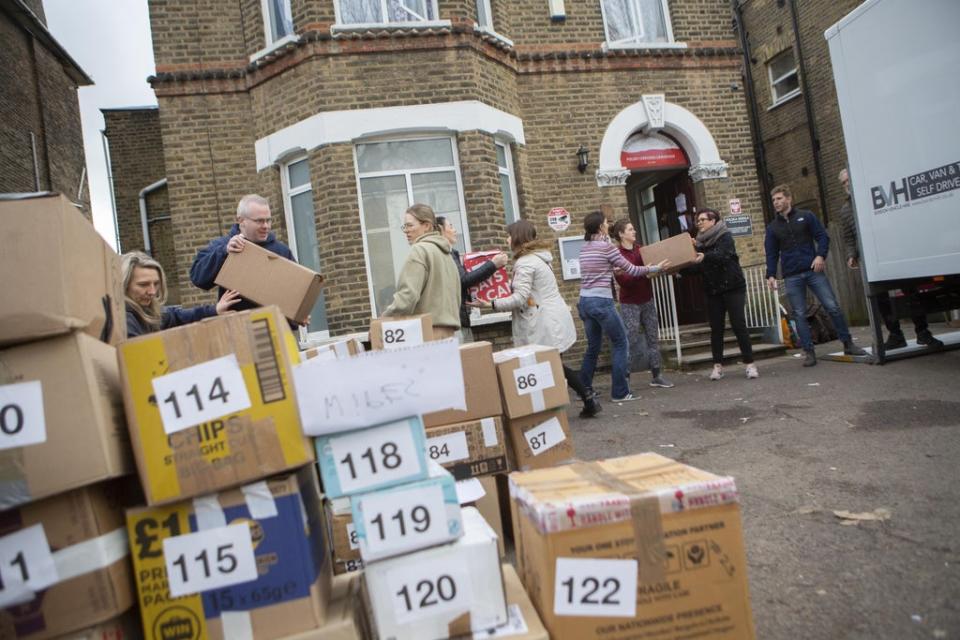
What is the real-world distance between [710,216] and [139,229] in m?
14.3

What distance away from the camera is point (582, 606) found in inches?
70.2

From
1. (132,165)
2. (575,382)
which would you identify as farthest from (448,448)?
(132,165)

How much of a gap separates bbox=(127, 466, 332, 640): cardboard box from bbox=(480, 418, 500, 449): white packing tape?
1275mm

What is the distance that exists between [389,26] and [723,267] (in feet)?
16.9

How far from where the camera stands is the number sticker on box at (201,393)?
185 centimetres

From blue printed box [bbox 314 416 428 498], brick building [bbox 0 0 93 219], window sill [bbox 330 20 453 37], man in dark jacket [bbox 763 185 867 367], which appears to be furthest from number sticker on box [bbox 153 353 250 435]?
brick building [bbox 0 0 93 219]

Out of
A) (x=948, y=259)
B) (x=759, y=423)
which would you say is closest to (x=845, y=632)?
(x=759, y=423)

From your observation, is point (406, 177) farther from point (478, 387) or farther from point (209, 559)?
point (209, 559)

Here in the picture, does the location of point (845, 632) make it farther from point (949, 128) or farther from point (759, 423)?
point (949, 128)

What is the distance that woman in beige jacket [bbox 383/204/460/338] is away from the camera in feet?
13.6

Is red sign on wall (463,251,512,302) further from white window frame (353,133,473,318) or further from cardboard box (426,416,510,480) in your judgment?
cardboard box (426,416,510,480)

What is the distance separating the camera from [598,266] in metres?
6.18

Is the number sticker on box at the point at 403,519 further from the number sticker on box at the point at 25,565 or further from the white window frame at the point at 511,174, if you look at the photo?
the white window frame at the point at 511,174

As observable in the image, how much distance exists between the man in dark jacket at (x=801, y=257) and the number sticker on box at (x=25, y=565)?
684 centimetres
